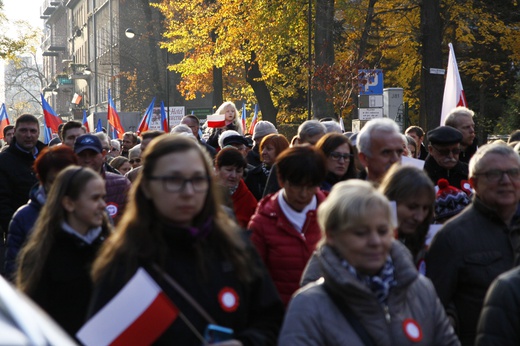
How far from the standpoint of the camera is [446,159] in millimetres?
8078

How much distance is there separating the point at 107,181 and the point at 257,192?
6.28 ft

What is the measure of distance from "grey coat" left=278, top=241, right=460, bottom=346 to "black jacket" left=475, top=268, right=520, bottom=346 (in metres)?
0.23

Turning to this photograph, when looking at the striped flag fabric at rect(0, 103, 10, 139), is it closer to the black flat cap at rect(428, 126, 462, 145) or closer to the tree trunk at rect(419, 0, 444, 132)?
the tree trunk at rect(419, 0, 444, 132)

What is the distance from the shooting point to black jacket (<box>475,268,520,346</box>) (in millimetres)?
3893

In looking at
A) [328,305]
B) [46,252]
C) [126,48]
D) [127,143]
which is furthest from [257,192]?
[126,48]

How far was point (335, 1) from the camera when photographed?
96.3ft

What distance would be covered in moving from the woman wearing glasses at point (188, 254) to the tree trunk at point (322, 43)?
2236 cm

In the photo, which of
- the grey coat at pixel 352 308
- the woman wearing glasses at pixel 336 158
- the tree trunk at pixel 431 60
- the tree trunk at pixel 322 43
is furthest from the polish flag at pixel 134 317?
the tree trunk at pixel 322 43

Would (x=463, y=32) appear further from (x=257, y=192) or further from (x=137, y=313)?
(x=137, y=313)

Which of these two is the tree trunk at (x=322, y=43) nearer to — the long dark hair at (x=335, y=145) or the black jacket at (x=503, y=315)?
the long dark hair at (x=335, y=145)

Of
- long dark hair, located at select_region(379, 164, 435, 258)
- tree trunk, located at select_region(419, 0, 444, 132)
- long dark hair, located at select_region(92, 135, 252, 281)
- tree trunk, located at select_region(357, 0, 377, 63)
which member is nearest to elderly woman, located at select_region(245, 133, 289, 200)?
long dark hair, located at select_region(379, 164, 435, 258)

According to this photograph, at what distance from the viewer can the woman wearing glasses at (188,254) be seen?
368 cm

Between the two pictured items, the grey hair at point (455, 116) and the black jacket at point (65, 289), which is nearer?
the black jacket at point (65, 289)

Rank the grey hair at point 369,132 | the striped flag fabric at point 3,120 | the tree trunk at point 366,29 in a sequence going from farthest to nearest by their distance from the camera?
the tree trunk at point 366,29 → the striped flag fabric at point 3,120 → the grey hair at point 369,132
